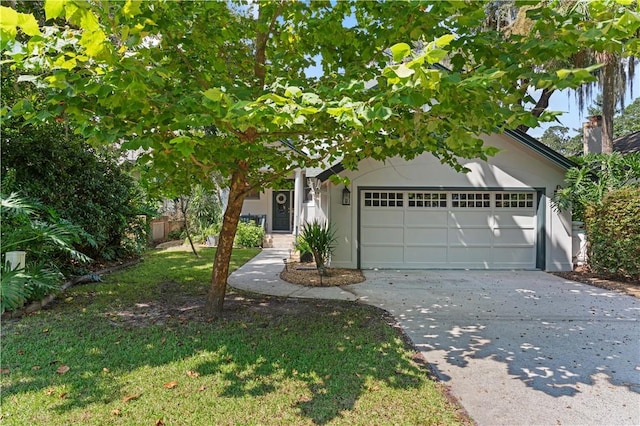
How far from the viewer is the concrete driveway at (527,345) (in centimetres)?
319

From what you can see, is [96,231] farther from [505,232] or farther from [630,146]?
[630,146]

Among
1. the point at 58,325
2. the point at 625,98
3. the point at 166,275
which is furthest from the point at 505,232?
the point at 625,98

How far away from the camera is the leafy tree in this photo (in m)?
2.55

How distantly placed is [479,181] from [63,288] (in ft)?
32.1

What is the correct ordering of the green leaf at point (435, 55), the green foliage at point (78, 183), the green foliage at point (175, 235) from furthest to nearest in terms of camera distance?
the green foliage at point (175, 235)
the green foliage at point (78, 183)
the green leaf at point (435, 55)

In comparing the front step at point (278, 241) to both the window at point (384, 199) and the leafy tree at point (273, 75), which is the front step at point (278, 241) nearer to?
the window at point (384, 199)

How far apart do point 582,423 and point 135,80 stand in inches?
170

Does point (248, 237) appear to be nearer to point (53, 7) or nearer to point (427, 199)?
point (427, 199)

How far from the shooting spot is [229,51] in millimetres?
5105

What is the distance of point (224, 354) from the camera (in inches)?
159

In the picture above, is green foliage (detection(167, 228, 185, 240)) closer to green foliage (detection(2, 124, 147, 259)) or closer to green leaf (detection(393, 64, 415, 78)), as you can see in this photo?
green foliage (detection(2, 124, 147, 259))

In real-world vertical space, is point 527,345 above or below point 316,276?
below

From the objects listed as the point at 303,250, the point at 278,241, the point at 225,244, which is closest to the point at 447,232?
the point at 303,250

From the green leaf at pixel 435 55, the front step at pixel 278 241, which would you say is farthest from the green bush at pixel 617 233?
the front step at pixel 278 241
